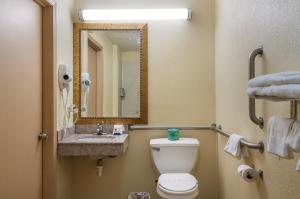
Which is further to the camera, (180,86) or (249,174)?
(180,86)

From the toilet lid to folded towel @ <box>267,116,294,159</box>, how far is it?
42.9 inches

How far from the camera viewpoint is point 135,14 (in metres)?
2.70

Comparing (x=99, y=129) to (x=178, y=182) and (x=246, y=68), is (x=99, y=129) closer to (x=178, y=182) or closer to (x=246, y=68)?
(x=178, y=182)

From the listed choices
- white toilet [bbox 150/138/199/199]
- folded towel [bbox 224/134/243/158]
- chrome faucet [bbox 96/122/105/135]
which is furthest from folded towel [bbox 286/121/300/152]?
A: chrome faucet [bbox 96/122/105/135]

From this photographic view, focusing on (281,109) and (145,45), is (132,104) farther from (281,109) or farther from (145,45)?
(281,109)

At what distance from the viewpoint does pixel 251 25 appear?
176cm

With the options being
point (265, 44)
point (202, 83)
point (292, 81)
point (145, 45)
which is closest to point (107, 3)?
point (145, 45)

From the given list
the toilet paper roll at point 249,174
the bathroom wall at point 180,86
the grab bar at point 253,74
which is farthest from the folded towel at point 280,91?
the bathroom wall at point 180,86

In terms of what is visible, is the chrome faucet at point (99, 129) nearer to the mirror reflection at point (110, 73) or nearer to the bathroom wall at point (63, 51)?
the mirror reflection at point (110, 73)

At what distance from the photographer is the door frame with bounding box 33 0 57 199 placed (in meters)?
2.15

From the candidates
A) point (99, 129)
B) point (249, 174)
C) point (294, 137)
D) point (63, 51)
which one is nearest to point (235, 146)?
point (249, 174)

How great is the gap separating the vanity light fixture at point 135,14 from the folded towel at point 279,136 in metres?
1.79

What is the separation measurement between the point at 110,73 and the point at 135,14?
621mm

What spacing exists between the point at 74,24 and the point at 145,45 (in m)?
0.73
